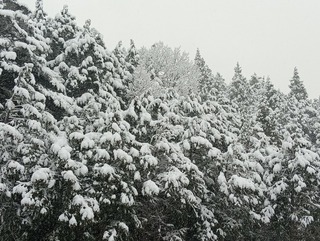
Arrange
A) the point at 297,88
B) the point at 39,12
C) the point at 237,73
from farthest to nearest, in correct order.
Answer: the point at 237,73, the point at 297,88, the point at 39,12

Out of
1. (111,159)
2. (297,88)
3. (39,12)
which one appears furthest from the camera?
(297,88)

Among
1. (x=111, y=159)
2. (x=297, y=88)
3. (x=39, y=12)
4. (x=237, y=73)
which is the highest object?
(x=237, y=73)

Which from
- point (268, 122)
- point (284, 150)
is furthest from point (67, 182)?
point (268, 122)

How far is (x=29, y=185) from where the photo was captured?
11758 mm

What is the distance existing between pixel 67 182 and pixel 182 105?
29.0 feet

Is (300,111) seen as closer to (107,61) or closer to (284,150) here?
(284,150)

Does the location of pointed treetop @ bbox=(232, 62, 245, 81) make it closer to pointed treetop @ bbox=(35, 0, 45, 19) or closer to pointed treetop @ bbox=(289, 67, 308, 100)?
pointed treetop @ bbox=(289, 67, 308, 100)

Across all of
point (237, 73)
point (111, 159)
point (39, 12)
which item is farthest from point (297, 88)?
point (111, 159)

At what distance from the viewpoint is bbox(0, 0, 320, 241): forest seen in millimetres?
12133

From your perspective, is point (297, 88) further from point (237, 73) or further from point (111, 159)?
point (111, 159)

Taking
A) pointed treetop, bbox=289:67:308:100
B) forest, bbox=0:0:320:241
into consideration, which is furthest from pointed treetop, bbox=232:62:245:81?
forest, bbox=0:0:320:241

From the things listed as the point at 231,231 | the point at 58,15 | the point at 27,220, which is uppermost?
the point at 58,15

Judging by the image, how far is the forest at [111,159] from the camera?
12.1 meters

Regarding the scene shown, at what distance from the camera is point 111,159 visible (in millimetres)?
13469
